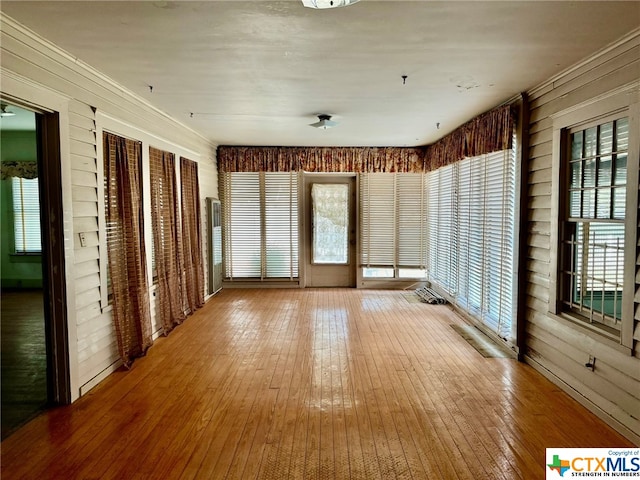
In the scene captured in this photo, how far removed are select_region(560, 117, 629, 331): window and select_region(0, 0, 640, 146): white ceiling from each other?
2.08 ft

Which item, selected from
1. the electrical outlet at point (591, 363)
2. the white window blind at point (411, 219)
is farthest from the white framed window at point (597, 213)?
the white window blind at point (411, 219)

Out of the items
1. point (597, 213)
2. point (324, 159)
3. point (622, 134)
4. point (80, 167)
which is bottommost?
point (597, 213)

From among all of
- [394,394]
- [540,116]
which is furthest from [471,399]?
[540,116]

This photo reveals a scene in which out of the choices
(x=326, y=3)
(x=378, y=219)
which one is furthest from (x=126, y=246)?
(x=378, y=219)

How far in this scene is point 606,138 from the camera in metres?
2.78

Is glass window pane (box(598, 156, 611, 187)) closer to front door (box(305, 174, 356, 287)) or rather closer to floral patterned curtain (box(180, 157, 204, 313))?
floral patterned curtain (box(180, 157, 204, 313))

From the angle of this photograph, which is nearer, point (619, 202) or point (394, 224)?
point (619, 202)

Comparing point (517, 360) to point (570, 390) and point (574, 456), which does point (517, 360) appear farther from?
point (574, 456)

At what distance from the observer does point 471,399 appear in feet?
9.48

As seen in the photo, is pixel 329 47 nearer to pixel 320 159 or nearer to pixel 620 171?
pixel 620 171

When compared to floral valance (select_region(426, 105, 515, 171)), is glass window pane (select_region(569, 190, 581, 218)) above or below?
below

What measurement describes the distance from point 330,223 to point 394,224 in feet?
3.82

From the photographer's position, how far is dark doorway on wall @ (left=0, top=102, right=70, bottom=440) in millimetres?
2756

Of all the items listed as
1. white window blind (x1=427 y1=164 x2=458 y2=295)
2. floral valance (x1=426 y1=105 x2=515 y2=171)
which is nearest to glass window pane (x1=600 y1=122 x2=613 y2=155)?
floral valance (x1=426 y1=105 x2=515 y2=171)
